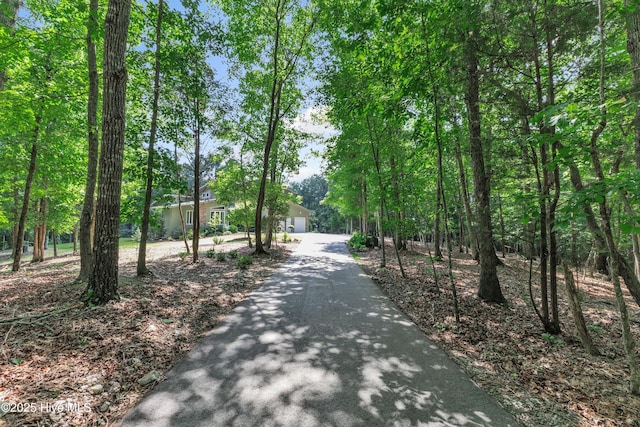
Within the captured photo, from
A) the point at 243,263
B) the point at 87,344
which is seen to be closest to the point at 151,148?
the point at 243,263

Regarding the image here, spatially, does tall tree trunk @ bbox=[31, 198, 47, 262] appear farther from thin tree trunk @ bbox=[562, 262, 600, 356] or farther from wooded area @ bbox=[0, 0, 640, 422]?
thin tree trunk @ bbox=[562, 262, 600, 356]

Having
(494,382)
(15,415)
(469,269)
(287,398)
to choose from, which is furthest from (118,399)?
(469,269)

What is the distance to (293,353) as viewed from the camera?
3.47 metres

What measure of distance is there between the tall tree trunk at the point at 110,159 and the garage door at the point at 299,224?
32.6 m

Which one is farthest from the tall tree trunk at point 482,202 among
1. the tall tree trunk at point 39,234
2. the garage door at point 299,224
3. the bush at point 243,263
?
the garage door at point 299,224

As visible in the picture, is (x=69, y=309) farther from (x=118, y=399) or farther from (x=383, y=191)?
(x=383, y=191)

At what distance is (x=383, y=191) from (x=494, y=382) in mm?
6093

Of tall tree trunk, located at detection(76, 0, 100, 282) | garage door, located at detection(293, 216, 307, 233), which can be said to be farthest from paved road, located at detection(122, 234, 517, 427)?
garage door, located at detection(293, 216, 307, 233)

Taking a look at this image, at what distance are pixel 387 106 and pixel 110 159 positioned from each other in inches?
215

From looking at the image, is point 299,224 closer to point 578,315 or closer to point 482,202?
point 482,202

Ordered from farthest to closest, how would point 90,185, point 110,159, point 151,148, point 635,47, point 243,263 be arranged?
1. point 243,263
2. point 151,148
3. point 90,185
4. point 110,159
5. point 635,47

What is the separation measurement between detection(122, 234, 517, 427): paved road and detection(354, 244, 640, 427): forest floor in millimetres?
315

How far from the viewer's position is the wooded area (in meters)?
3.49

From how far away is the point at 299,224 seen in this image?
38.3m
